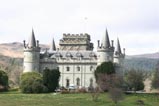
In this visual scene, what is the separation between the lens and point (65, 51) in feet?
346

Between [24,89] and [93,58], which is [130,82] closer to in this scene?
[93,58]

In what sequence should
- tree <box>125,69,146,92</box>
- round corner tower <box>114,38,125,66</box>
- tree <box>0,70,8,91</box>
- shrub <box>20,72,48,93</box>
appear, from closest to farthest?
shrub <box>20,72,48,93</box> < tree <box>0,70,8,91</box> < tree <box>125,69,146,92</box> < round corner tower <box>114,38,125,66</box>

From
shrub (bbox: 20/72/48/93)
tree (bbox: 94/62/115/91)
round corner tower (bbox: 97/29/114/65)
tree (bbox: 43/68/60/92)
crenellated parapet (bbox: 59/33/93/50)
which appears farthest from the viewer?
crenellated parapet (bbox: 59/33/93/50)

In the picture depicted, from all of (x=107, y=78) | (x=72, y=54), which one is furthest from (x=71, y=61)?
(x=107, y=78)

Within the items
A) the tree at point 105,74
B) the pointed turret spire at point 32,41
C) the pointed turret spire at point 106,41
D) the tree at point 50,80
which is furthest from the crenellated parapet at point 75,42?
the tree at point 50,80

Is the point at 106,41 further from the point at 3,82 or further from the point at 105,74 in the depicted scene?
the point at 3,82

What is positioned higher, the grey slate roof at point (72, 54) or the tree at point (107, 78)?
the grey slate roof at point (72, 54)

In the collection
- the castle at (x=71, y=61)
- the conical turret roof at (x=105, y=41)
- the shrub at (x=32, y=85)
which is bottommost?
the shrub at (x=32, y=85)

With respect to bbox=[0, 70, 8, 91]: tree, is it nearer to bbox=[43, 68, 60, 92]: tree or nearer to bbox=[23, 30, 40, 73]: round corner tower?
bbox=[43, 68, 60, 92]: tree

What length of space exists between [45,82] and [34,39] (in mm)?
16885

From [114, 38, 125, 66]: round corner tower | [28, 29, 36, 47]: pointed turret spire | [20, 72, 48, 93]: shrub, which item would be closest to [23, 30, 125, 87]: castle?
[28, 29, 36, 47]: pointed turret spire

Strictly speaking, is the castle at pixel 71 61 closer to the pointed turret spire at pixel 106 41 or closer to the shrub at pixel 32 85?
the pointed turret spire at pixel 106 41

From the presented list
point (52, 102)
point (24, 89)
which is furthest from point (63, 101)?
point (24, 89)

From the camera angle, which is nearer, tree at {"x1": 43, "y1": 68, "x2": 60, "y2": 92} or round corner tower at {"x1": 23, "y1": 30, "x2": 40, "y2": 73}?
tree at {"x1": 43, "y1": 68, "x2": 60, "y2": 92}
